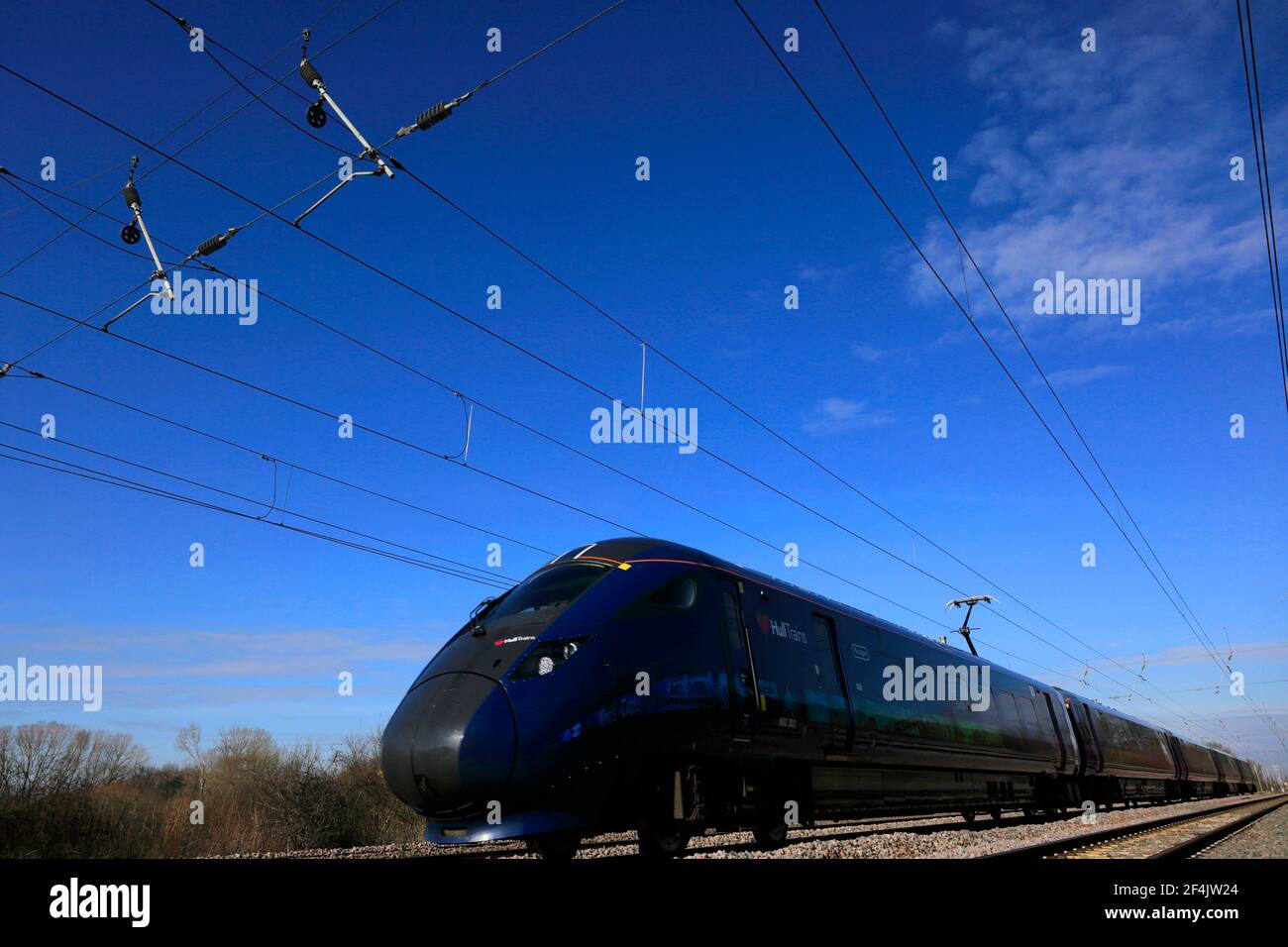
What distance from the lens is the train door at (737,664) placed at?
9.88 meters

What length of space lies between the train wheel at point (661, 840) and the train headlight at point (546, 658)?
6.50ft

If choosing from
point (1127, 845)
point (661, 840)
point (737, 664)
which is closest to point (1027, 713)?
point (1127, 845)

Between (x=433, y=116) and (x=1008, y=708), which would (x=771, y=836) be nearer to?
(x=433, y=116)

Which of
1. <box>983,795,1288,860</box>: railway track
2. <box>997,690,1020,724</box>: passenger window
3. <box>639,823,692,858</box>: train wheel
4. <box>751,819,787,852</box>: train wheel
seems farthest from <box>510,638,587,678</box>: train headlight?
<box>997,690,1020,724</box>: passenger window

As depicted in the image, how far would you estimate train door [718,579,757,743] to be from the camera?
988cm

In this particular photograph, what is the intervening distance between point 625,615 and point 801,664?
373 cm

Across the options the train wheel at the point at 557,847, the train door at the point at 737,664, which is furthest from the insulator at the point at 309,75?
the train wheel at the point at 557,847

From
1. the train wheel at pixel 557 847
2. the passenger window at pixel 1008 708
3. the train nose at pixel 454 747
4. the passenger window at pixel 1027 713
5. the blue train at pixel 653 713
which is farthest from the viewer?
the passenger window at pixel 1027 713

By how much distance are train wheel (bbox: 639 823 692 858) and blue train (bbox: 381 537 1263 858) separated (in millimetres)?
19

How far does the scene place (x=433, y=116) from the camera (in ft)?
30.1

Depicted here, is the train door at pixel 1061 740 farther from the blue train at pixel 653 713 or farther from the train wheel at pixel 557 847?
the train wheel at pixel 557 847

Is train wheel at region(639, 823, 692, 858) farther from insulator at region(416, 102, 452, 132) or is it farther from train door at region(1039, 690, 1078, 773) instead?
train door at region(1039, 690, 1078, 773)
